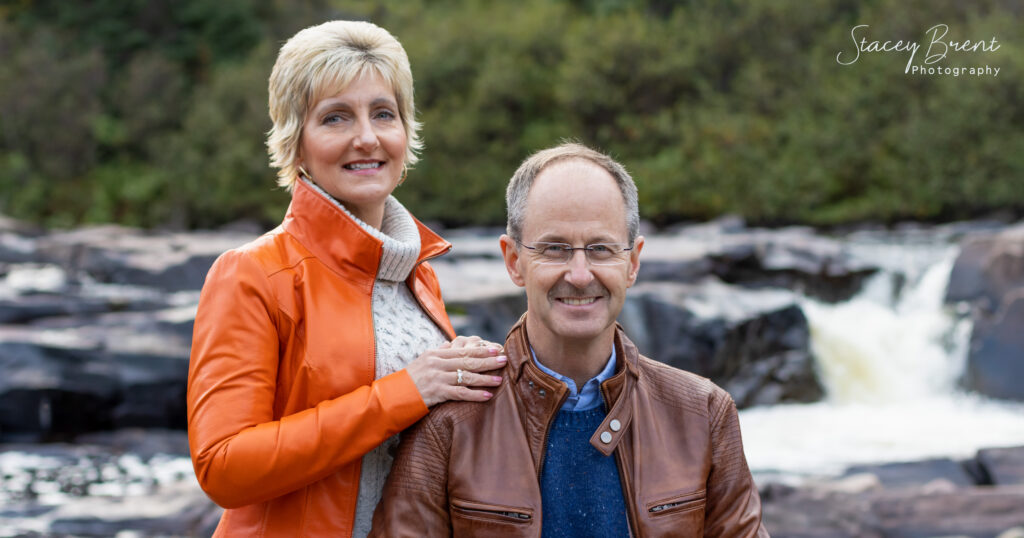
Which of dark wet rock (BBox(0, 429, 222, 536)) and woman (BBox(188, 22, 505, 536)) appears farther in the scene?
dark wet rock (BBox(0, 429, 222, 536))

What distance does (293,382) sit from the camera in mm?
2213

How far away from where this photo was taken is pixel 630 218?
7.02ft

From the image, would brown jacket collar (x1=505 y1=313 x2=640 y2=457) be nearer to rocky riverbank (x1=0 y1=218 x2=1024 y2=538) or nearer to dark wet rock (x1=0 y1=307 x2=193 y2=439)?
rocky riverbank (x1=0 y1=218 x2=1024 y2=538)

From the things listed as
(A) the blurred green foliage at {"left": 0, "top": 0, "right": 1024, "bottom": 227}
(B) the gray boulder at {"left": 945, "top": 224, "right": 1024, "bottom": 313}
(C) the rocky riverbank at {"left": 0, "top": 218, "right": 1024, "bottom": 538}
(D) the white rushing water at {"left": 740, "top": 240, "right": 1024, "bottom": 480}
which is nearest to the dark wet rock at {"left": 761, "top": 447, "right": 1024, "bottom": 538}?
(C) the rocky riverbank at {"left": 0, "top": 218, "right": 1024, "bottom": 538}

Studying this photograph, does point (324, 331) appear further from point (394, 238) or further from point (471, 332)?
point (471, 332)

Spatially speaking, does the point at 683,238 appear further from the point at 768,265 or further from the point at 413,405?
the point at 413,405

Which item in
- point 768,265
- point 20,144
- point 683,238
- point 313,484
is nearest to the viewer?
point 313,484

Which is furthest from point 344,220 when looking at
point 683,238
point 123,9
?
point 123,9

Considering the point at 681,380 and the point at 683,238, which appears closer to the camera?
the point at 681,380

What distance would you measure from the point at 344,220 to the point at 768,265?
464 inches

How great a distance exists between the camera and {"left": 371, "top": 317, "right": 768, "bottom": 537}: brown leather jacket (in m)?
2.03

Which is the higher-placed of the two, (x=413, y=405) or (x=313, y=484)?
(x=413, y=405)

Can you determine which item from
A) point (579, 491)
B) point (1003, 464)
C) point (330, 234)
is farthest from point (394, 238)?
point (1003, 464)

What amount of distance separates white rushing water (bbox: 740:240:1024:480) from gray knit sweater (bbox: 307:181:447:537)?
19.6 ft
